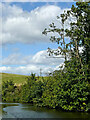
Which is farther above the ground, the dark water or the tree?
the tree

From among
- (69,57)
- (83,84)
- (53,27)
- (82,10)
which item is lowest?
(83,84)

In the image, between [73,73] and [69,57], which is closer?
[73,73]

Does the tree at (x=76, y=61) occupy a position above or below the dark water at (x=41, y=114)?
above

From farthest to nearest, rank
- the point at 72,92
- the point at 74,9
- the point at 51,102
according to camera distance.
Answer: the point at 51,102 → the point at 74,9 → the point at 72,92

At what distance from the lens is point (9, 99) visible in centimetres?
6719

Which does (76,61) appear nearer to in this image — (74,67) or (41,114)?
(74,67)

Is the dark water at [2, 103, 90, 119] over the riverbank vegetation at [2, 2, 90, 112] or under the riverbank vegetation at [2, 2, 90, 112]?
under

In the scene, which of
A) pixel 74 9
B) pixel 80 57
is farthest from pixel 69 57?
pixel 74 9

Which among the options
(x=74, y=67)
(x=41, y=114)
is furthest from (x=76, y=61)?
(x=41, y=114)

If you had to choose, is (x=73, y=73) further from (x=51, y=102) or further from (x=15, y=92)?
(x=15, y=92)

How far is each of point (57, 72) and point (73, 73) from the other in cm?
410

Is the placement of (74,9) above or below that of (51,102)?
above

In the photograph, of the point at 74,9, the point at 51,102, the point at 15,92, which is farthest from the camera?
the point at 15,92

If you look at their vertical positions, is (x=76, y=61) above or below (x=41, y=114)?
above
